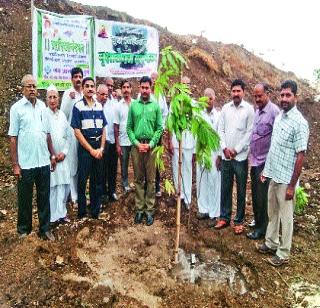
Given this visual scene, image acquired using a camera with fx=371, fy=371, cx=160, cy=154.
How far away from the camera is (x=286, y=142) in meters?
4.12

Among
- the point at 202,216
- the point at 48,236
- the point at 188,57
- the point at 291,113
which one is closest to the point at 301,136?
the point at 291,113

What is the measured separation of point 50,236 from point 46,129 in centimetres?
131

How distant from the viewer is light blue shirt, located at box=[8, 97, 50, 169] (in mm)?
4215

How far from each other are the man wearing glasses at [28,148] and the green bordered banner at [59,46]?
2.54 m

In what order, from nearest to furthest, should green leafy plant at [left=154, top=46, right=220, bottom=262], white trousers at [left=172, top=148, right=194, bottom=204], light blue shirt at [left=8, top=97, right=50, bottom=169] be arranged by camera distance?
green leafy plant at [left=154, top=46, right=220, bottom=262] → light blue shirt at [left=8, top=97, right=50, bottom=169] → white trousers at [left=172, top=148, right=194, bottom=204]

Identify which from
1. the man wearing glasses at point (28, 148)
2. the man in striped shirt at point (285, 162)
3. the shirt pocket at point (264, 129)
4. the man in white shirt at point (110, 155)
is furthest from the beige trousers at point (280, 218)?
the man wearing glasses at point (28, 148)

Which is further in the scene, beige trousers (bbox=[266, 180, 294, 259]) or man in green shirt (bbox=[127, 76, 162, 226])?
man in green shirt (bbox=[127, 76, 162, 226])

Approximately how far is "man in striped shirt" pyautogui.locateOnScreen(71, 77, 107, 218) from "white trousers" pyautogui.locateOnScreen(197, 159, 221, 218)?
1499mm

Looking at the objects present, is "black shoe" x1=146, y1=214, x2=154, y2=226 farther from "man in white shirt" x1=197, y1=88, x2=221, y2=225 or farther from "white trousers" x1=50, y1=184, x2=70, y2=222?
"white trousers" x1=50, y1=184, x2=70, y2=222

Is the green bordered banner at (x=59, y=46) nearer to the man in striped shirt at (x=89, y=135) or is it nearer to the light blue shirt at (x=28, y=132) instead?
the man in striped shirt at (x=89, y=135)

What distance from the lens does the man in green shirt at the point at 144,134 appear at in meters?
4.78

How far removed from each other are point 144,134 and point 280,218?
1958 millimetres

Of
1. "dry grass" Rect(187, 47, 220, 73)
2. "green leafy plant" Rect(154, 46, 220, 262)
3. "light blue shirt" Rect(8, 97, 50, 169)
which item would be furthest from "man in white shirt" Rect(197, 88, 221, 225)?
"dry grass" Rect(187, 47, 220, 73)

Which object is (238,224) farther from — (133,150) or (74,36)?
(74,36)
